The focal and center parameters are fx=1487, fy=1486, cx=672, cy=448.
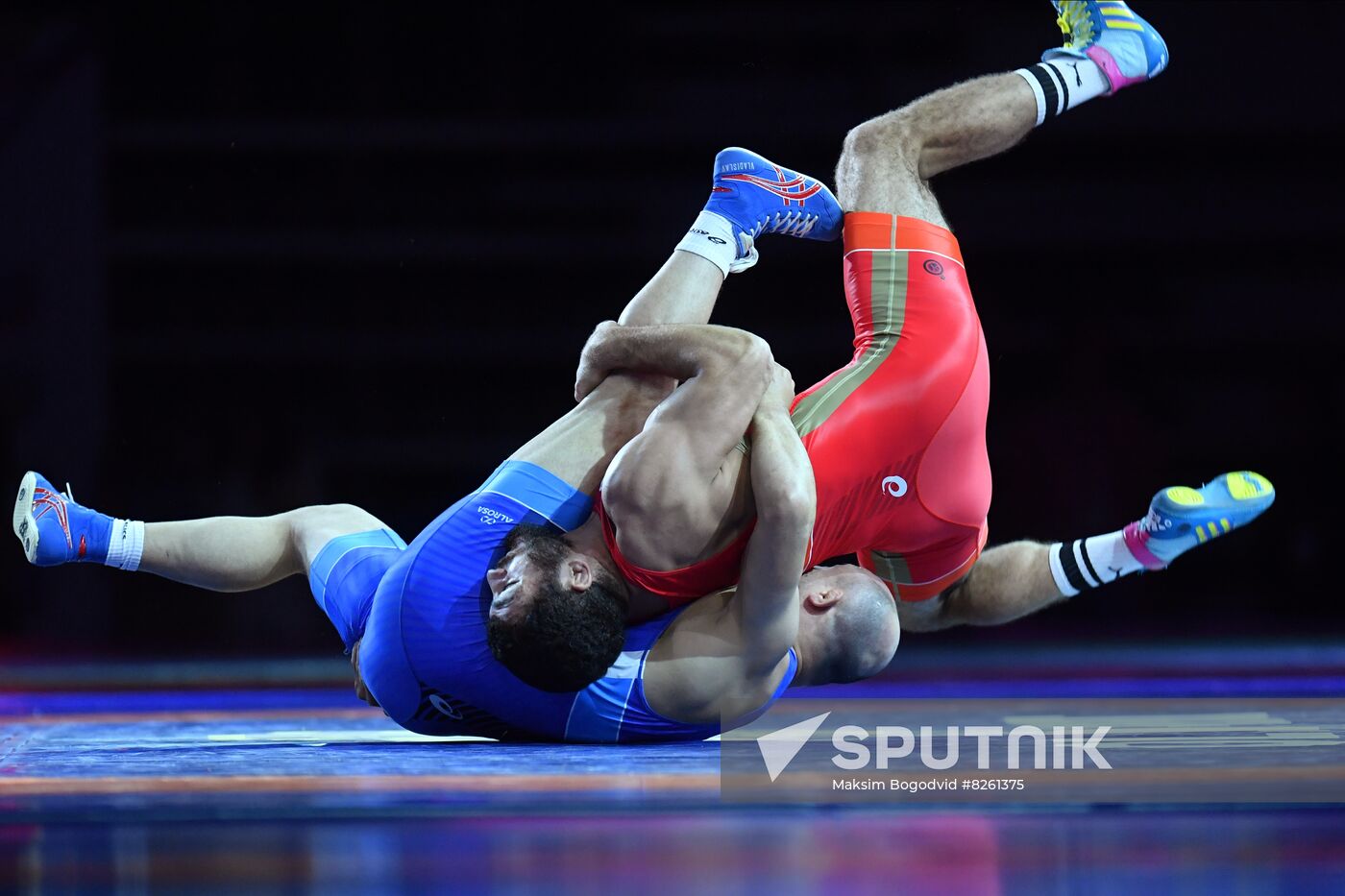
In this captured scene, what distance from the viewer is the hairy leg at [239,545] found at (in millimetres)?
2744

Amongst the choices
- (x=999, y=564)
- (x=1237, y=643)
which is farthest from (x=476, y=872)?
(x=1237, y=643)

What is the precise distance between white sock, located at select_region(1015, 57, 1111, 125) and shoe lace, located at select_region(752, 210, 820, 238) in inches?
21.4

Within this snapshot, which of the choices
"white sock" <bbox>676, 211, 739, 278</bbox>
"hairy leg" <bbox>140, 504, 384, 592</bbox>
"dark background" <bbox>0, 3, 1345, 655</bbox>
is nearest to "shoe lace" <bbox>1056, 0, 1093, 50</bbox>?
"white sock" <bbox>676, 211, 739, 278</bbox>

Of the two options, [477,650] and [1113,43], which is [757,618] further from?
[1113,43]

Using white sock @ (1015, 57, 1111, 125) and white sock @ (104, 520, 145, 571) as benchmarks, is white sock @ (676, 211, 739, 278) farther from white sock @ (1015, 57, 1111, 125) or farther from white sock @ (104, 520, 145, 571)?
white sock @ (104, 520, 145, 571)

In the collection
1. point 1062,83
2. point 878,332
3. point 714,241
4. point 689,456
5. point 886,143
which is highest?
point 1062,83

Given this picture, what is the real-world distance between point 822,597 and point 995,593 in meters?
0.70

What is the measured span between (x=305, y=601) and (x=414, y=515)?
0.50 metres

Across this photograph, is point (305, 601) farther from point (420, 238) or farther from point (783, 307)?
point (783, 307)

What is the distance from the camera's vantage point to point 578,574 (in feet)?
7.43

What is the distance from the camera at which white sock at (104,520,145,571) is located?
273cm

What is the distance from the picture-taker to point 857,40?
210 inches

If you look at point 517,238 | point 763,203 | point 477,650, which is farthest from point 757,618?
point 517,238

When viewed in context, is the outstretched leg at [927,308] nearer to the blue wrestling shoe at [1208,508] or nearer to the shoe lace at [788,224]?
the shoe lace at [788,224]
